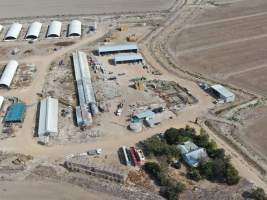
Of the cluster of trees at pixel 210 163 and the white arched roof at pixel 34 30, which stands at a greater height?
the white arched roof at pixel 34 30

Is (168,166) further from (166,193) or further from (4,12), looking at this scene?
(4,12)

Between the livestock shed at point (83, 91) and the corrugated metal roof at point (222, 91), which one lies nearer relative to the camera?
the livestock shed at point (83, 91)

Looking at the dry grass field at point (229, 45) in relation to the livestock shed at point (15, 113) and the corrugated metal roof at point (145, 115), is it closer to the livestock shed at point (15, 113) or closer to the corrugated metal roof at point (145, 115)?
the corrugated metal roof at point (145, 115)

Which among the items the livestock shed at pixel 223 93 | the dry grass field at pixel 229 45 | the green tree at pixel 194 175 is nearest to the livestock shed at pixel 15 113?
the green tree at pixel 194 175

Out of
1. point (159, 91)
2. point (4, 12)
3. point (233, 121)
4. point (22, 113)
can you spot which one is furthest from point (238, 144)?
point (4, 12)

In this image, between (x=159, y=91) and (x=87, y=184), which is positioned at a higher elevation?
(x=159, y=91)

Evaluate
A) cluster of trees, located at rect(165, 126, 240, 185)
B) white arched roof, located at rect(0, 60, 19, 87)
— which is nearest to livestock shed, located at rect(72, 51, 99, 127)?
white arched roof, located at rect(0, 60, 19, 87)

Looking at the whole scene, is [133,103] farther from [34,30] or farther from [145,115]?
[34,30]
